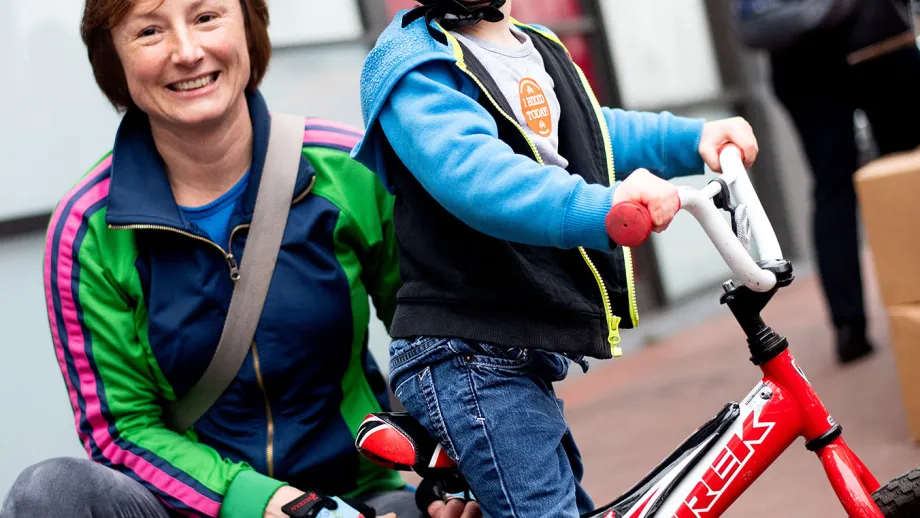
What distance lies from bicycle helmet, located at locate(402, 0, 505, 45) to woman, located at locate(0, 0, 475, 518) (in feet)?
1.48

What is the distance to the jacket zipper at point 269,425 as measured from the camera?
235 centimetres

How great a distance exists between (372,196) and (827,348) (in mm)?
3505

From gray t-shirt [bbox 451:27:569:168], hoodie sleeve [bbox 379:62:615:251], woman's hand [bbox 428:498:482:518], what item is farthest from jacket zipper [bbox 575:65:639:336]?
woman's hand [bbox 428:498:482:518]

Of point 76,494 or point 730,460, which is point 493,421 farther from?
point 76,494

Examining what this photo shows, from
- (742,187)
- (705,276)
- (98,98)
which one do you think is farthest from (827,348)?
(742,187)

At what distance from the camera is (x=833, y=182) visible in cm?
468

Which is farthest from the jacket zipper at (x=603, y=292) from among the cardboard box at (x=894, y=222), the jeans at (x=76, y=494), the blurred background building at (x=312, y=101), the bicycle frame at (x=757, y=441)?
the blurred background building at (x=312, y=101)

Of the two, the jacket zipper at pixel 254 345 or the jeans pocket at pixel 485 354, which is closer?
the jeans pocket at pixel 485 354

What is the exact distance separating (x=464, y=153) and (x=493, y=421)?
1.54ft

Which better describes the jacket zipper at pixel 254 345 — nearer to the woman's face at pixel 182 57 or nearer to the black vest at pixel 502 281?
the woman's face at pixel 182 57

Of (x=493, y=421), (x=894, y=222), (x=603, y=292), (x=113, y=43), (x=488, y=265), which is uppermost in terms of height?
(x=113, y=43)

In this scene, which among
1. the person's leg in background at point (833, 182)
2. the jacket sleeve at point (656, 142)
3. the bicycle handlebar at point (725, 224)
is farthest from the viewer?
the person's leg in background at point (833, 182)

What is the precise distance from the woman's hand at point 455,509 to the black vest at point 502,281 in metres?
0.37

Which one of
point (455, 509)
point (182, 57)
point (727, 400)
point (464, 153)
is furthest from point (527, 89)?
point (727, 400)
